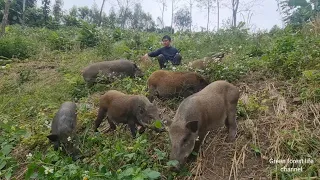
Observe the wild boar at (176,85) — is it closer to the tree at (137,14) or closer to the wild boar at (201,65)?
the wild boar at (201,65)

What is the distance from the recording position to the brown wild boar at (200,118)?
4926mm

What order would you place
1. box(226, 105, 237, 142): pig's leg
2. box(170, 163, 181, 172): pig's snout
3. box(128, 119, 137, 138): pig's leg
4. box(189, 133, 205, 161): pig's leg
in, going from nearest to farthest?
1. box(170, 163, 181, 172): pig's snout
2. box(189, 133, 205, 161): pig's leg
3. box(226, 105, 237, 142): pig's leg
4. box(128, 119, 137, 138): pig's leg

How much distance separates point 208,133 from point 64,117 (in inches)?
110

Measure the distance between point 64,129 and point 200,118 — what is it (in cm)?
250

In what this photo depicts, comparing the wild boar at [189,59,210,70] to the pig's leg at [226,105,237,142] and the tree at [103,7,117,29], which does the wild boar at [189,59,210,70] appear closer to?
the pig's leg at [226,105,237,142]

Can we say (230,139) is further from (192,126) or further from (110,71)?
(110,71)

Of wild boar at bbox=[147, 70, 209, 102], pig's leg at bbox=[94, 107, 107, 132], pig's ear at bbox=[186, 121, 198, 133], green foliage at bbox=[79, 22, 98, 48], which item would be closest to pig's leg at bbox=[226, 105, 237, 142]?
pig's ear at bbox=[186, 121, 198, 133]

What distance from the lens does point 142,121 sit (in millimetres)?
6336

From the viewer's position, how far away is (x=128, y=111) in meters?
6.52

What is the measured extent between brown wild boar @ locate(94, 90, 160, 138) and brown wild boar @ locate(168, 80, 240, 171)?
0.90 metres

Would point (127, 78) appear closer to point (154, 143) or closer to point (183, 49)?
point (154, 143)

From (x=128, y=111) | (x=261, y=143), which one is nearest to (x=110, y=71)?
(x=128, y=111)

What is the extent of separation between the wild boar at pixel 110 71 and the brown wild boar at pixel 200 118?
4156 mm

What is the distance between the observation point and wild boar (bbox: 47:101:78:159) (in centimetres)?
564
